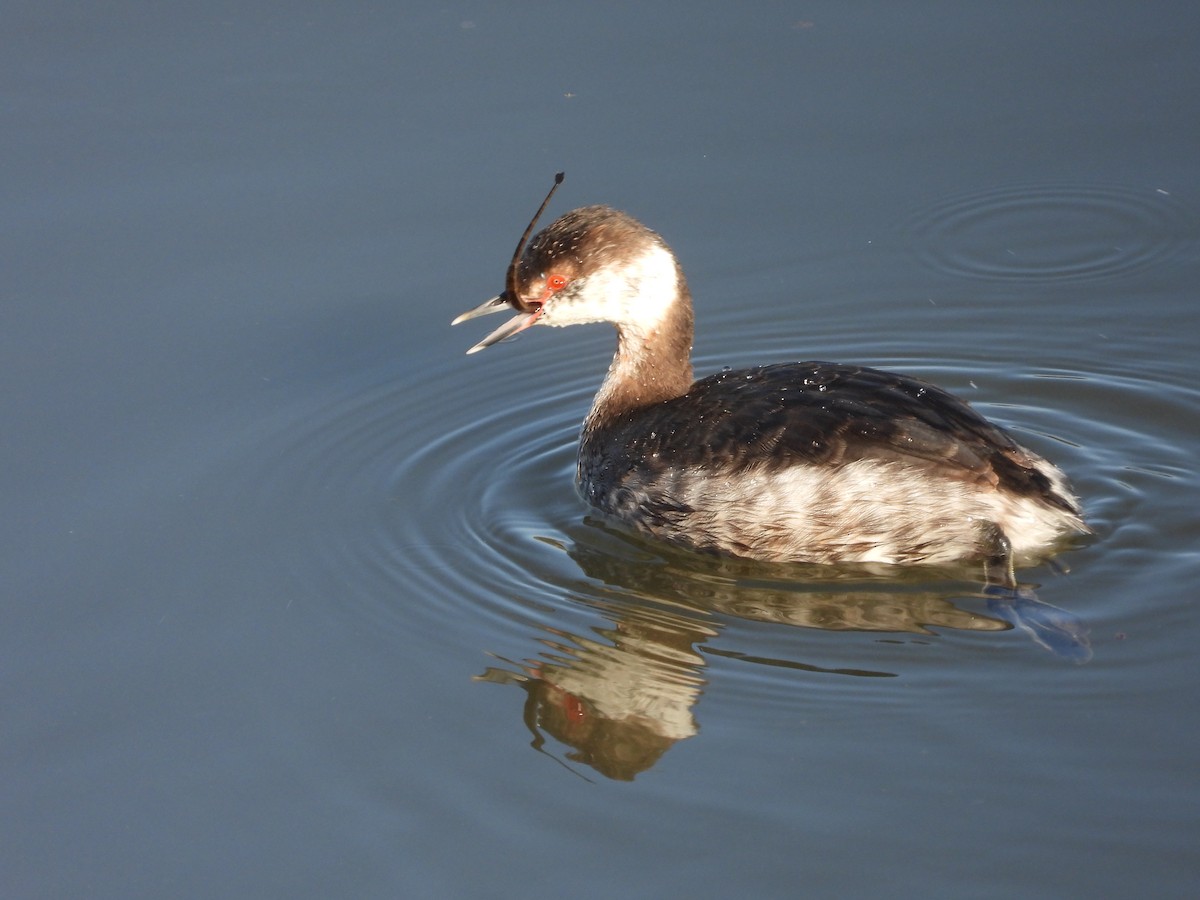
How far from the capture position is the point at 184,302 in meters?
6.99

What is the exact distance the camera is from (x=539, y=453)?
6406 mm

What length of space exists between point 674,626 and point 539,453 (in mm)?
1447

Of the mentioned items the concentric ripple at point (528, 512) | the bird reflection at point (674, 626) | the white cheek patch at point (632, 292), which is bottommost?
the bird reflection at point (674, 626)

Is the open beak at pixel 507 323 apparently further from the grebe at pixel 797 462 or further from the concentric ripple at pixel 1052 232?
the concentric ripple at pixel 1052 232

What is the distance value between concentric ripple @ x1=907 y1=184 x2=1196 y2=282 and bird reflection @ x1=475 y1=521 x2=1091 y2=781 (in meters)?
2.37

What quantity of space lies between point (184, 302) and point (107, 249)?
0.55m

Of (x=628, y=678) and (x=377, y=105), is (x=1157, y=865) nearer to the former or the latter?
(x=628, y=678)

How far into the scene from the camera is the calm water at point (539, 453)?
4207mm

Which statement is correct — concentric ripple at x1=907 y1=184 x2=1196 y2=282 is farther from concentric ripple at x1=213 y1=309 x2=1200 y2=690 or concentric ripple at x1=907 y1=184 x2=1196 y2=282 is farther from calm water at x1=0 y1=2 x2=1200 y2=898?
concentric ripple at x1=213 y1=309 x2=1200 y2=690

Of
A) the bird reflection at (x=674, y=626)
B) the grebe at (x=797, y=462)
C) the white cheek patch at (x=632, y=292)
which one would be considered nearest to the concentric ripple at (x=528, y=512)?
the bird reflection at (x=674, y=626)

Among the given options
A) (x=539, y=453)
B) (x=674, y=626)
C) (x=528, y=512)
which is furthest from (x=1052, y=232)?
(x=674, y=626)

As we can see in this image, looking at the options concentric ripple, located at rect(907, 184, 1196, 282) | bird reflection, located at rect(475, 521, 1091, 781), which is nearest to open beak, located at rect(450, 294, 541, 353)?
bird reflection, located at rect(475, 521, 1091, 781)

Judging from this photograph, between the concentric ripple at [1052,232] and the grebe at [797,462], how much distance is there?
6.00 ft

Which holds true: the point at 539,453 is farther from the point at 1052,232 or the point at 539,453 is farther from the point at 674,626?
the point at 1052,232
